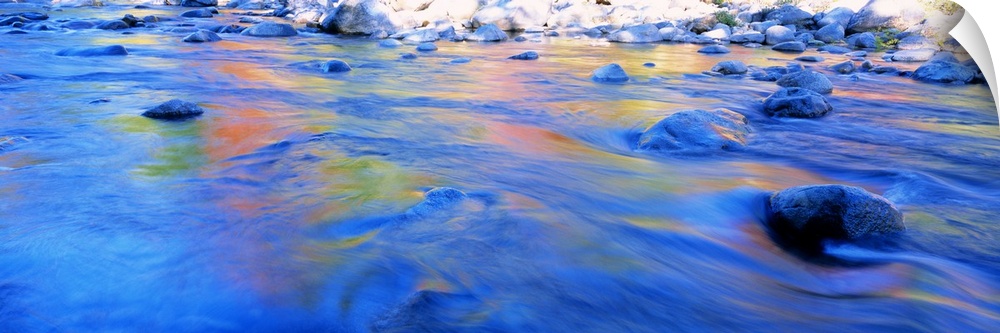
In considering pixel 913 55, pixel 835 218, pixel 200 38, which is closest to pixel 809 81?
pixel 913 55

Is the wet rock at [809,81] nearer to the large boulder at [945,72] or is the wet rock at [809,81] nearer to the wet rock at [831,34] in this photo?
the large boulder at [945,72]

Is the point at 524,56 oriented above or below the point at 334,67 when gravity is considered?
below

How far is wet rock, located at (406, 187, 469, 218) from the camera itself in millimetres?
2459

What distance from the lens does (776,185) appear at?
309 cm

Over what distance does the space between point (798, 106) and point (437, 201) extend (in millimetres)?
3375

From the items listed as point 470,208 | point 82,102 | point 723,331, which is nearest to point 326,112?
point 82,102

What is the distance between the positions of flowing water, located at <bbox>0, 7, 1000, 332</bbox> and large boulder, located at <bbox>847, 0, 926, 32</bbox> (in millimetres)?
7604

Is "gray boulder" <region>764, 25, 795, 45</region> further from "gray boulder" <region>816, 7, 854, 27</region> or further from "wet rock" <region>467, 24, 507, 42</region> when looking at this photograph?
"wet rock" <region>467, 24, 507, 42</region>

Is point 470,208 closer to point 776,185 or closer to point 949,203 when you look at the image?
point 776,185

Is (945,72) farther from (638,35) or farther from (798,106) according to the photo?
(638,35)

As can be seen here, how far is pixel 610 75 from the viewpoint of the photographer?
22.5 ft

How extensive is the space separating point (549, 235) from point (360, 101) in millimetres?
3250

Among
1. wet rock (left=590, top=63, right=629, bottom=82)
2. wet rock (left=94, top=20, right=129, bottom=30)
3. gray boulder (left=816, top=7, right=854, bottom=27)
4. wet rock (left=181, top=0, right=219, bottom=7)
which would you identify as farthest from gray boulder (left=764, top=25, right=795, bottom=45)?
wet rock (left=181, top=0, right=219, bottom=7)

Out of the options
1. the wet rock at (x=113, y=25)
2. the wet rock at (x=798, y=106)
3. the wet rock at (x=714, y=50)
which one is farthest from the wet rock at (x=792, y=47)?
the wet rock at (x=113, y=25)
